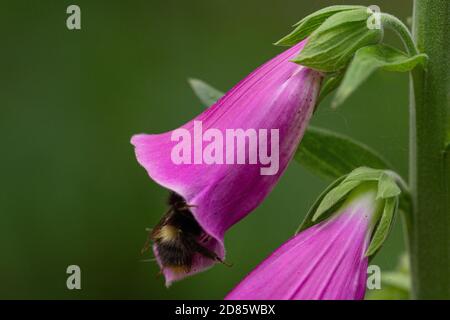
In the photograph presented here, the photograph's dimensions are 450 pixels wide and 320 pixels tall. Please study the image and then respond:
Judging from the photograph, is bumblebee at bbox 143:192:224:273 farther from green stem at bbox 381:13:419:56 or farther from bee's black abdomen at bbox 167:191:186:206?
green stem at bbox 381:13:419:56

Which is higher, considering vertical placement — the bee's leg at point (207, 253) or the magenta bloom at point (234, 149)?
the magenta bloom at point (234, 149)

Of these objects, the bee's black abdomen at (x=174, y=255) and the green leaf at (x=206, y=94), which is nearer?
the bee's black abdomen at (x=174, y=255)

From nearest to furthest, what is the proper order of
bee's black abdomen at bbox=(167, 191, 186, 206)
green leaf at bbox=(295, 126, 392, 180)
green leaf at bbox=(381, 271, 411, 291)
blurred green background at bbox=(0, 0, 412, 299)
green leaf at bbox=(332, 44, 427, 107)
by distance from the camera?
1. green leaf at bbox=(332, 44, 427, 107)
2. bee's black abdomen at bbox=(167, 191, 186, 206)
3. green leaf at bbox=(295, 126, 392, 180)
4. green leaf at bbox=(381, 271, 411, 291)
5. blurred green background at bbox=(0, 0, 412, 299)

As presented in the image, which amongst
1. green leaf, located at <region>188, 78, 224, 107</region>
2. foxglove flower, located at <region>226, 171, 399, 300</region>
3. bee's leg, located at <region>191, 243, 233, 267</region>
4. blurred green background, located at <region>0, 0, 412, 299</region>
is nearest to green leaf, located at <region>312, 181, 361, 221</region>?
foxglove flower, located at <region>226, 171, 399, 300</region>

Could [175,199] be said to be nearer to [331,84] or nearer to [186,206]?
[186,206]

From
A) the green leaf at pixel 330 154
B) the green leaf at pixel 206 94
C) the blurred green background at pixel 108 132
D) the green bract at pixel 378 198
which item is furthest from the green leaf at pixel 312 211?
the blurred green background at pixel 108 132

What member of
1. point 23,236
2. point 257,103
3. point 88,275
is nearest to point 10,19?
point 23,236

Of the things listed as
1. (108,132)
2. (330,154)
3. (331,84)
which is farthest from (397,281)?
(108,132)

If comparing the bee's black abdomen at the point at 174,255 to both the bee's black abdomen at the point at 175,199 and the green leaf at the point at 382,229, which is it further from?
the green leaf at the point at 382,229
